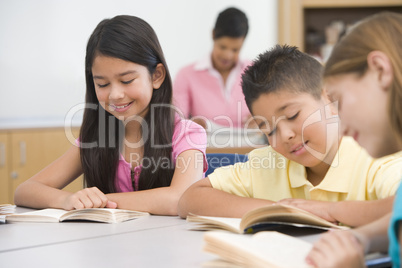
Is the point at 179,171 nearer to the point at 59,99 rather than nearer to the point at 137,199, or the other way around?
the point at 137,199

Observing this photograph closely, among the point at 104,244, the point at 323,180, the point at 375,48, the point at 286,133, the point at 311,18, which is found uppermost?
the point at 311,18

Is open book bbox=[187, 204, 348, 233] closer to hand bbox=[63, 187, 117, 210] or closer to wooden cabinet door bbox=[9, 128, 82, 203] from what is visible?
hand bbox=[63, 187, 117, 210]

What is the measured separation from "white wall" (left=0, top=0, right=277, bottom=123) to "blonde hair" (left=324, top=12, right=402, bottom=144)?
3046mm

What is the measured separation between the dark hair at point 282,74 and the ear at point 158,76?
403 millimetres

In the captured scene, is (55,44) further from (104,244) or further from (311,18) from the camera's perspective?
(104,244)

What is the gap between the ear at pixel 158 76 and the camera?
71.7 inches

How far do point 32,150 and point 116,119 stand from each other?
1.92 m

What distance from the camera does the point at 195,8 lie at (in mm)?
4258

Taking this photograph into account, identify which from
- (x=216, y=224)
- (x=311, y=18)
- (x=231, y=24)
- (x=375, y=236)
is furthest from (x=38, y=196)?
(x=311, y=18)

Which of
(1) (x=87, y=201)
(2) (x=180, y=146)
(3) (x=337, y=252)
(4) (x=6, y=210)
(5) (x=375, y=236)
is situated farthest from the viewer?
(2) (x=180, y=146)

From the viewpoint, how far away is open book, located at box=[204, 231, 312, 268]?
0.81m

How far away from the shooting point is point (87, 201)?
4.96ft

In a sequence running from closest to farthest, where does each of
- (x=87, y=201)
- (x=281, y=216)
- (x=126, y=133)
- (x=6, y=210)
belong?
1. (x=281, y=216)
2. (x=87, y=201)
3. (x=6, y=210)
4. (x=126, y=133)

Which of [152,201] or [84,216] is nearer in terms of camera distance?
[84,216]
